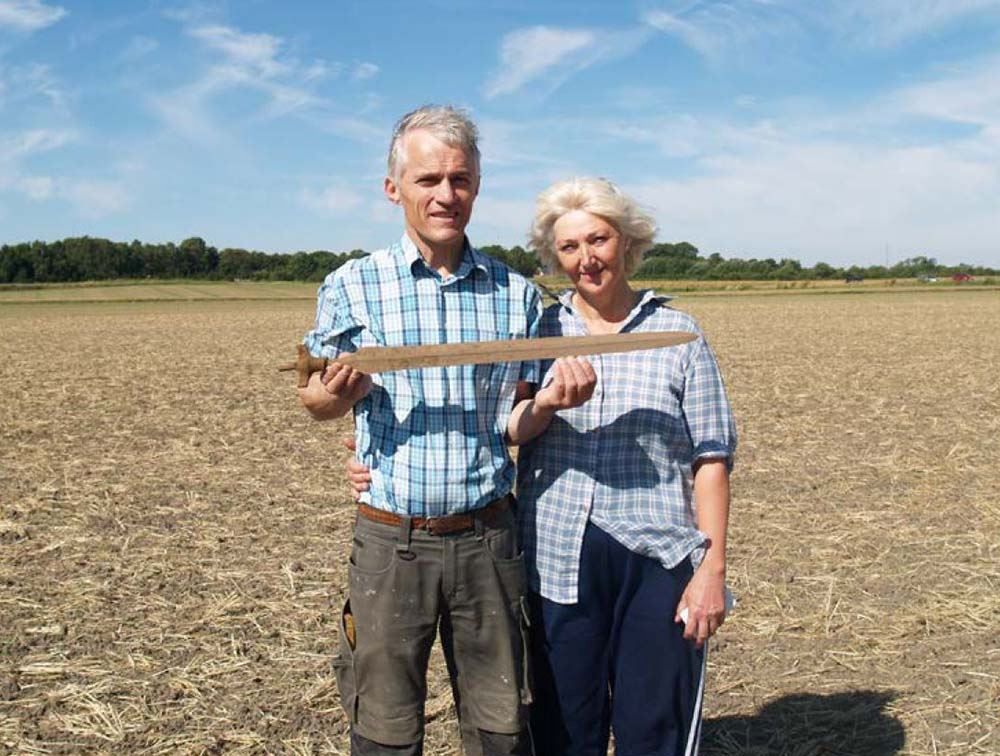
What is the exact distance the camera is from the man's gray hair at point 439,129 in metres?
2.55

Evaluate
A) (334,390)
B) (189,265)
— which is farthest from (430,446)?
(189,265)

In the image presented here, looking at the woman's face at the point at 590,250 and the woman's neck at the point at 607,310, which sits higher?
the woman's face at the point at 590,250

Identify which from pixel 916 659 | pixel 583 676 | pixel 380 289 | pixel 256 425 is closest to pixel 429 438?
pixel 380 289

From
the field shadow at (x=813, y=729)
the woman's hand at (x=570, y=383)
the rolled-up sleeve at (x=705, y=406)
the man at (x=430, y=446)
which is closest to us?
the woman's hand at (x=570, y=383)

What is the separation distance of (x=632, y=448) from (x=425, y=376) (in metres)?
0.68

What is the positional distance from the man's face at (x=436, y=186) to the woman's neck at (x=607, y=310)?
1.63 feet

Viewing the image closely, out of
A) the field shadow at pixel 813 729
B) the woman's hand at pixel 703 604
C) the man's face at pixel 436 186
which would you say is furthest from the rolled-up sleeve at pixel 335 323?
the field shadow at pixel 813 729

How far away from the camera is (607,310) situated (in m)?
2.89

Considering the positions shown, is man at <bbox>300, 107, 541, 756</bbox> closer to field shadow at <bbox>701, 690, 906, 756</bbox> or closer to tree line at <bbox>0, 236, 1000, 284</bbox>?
field shadow at <bbox>701, 690, 906, 756</bbox>

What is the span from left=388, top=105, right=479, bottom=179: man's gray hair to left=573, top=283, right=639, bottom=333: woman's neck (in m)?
0.55

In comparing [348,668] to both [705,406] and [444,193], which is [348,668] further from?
[444,193]

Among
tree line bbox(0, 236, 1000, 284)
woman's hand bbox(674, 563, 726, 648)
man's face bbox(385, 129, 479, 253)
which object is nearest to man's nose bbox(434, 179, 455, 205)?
man's face bbox(385, 129, 479, 253)

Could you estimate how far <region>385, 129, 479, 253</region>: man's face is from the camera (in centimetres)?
255

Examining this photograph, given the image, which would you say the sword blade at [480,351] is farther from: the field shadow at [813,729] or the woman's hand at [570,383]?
the field shadow at [813,729]
